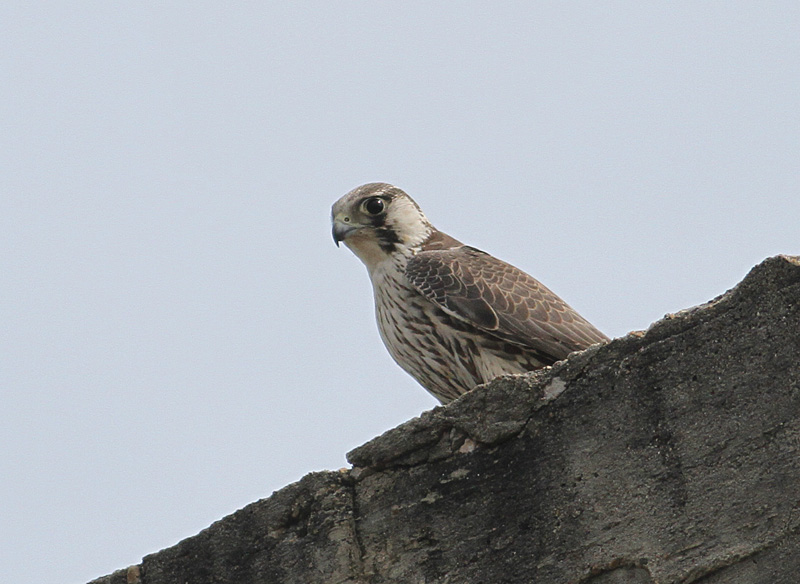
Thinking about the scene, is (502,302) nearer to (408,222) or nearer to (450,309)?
(450,309)

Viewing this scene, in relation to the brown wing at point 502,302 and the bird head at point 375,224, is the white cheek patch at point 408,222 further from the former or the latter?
the brown wing at point 502,302

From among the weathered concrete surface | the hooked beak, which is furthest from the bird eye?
the weathered concrete surface

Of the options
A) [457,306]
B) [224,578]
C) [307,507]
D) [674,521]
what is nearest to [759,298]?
[674,521]

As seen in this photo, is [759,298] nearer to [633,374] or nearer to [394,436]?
[633,374]

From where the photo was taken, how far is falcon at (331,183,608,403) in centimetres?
589

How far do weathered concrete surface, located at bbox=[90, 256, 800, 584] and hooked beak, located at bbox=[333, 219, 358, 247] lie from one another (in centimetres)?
260

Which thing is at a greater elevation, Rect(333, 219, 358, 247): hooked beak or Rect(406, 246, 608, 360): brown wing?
Rect(333, 219, 358, 247): hooked beak

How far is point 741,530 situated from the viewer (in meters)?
3.36

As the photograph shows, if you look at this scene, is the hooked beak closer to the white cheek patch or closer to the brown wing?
the white cheek patch

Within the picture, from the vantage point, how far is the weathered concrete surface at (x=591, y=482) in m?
3.40

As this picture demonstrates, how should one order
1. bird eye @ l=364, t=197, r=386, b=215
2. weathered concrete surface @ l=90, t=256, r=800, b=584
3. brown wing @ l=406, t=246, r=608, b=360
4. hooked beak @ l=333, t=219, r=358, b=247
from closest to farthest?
weathered concrete surface @ l=90, t=256, r=800, b=584 → brown wing @ l=406, t=246, r=608, b=360 → hooked beak @ l=333, t=219, r=358, b=247 → bird eye @ l=364, t=197, r=386, b=215

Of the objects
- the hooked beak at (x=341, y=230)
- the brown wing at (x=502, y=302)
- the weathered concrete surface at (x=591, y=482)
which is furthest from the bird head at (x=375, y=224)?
the weathered concrete surface at (x=591, y=482)

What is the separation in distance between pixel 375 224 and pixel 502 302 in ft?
3.23

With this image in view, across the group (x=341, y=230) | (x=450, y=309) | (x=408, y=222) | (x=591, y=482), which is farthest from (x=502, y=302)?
(x=591, y=482)
